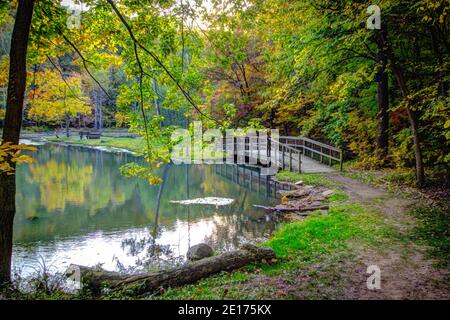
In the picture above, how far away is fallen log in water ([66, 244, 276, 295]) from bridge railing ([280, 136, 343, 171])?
39.3ft

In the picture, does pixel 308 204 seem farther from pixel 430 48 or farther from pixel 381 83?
pixel 430 48

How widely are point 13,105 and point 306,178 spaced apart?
38.7 ft

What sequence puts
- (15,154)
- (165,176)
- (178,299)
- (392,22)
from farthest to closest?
(165,176)
(392,22)
(178,299)
(15,154)

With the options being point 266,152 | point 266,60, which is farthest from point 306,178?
point 266,152

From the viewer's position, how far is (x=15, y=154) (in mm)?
3545

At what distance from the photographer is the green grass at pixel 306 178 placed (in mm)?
12938

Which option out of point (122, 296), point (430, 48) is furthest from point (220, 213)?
point (430, 48)

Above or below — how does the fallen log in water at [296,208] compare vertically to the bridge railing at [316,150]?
below

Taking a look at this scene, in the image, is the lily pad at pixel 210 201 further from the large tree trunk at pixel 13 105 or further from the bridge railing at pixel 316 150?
the large tree trunk at pixel 13 105

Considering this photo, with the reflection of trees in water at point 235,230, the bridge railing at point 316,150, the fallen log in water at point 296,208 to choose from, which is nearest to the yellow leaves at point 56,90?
the reflection of trees in water at point 235,230

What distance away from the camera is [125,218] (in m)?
11.5

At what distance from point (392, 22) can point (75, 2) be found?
8110 mm

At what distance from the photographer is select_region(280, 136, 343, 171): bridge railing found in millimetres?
17239

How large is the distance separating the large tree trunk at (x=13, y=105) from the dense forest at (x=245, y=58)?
13 millimetres
